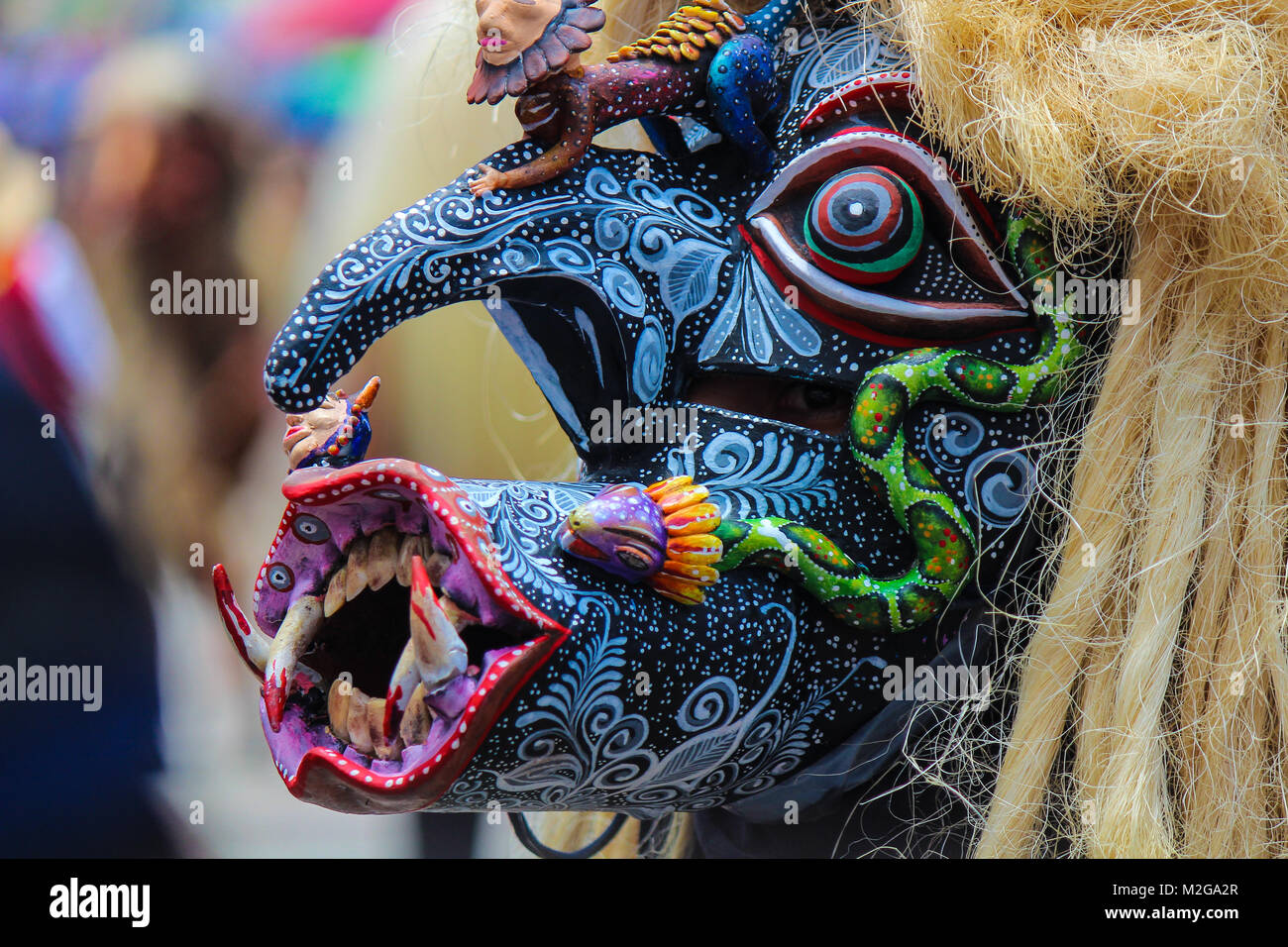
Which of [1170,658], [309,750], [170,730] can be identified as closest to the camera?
[309,750]

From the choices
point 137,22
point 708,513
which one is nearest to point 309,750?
point 708,513

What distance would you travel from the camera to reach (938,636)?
34.6 inches

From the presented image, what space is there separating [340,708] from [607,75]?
1.46 feet

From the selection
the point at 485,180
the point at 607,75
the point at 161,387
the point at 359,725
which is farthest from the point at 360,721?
the point at 161,387

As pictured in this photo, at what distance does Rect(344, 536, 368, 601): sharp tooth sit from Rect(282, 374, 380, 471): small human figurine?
0.24 feet

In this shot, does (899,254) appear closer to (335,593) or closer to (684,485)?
(684,485)

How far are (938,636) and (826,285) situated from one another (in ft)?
0.80

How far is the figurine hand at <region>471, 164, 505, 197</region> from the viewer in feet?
2.75

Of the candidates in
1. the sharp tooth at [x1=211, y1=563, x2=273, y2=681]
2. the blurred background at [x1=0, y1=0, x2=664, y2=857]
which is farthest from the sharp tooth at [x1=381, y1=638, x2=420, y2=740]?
the blurred background at [x1=0, y1=0, x2=664, y2=857]

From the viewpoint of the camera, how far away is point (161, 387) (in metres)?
1.90

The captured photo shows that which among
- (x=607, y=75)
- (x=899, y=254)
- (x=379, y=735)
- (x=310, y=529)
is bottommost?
(x=379, y=735)

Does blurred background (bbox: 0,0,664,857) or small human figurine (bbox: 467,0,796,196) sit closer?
small human figurine (bbox: 467,0,796,196)

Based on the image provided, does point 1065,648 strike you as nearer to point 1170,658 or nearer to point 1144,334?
point 1170,658

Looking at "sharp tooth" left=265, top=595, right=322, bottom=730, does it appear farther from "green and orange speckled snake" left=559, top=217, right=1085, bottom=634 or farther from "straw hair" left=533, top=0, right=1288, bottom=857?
"straw hair" left=533, top=0, right=1288, bottom=857
